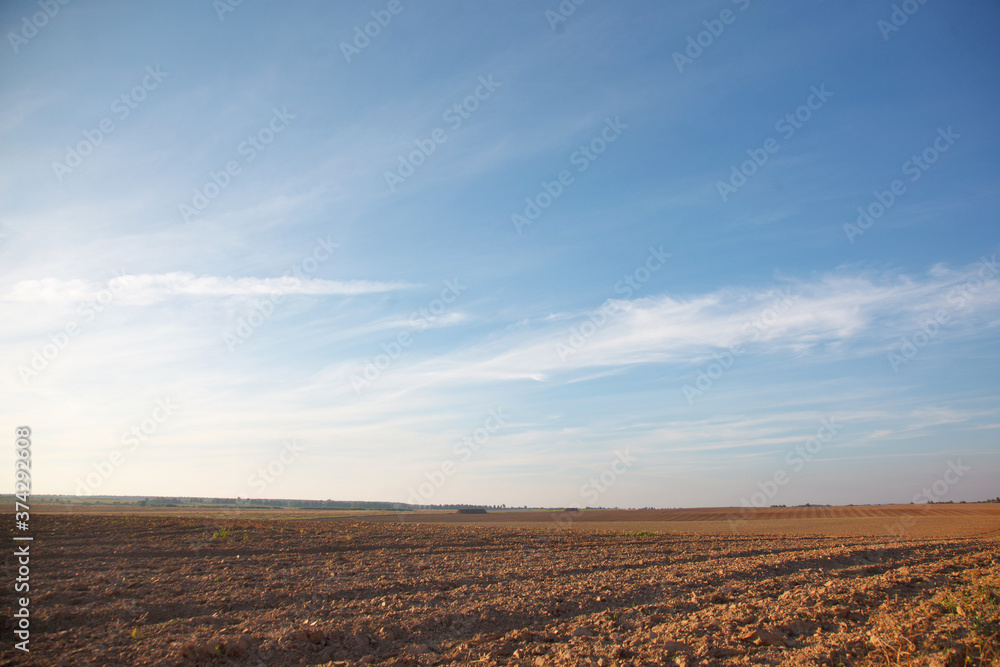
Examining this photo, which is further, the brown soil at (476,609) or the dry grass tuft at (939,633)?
the brown soil at (476,609)

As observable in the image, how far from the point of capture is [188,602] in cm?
1181

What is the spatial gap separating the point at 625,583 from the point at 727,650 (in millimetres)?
6806

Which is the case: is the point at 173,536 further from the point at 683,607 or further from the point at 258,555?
the point at 683,607

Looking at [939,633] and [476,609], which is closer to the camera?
[939,633]

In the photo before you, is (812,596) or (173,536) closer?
(812,596)

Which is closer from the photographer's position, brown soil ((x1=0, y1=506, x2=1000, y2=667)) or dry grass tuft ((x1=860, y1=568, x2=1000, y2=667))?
dry grass tuft ((x1=860, y1=568, x2=1000, y2=667))

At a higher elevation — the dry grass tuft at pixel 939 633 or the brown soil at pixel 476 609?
the dry grass tuft at pixel 939 633

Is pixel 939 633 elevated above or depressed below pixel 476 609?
above

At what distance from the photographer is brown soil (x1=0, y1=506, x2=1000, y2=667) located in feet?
28.5

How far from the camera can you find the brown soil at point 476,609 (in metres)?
8.69

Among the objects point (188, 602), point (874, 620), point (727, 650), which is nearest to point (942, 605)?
point (874, 620)

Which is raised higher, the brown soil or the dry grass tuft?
the dry grass tuft

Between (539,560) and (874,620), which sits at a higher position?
(874,620)

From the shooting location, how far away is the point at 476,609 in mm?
11781
